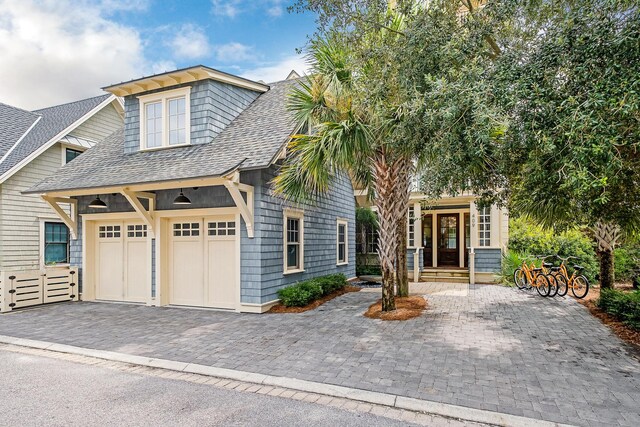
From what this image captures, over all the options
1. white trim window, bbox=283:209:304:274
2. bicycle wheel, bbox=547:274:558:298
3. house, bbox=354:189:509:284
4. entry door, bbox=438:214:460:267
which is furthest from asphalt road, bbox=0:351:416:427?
entry door, bbox=438:214:460:267

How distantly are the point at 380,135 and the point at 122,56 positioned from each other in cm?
1046

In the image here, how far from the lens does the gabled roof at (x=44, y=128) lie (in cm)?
1202

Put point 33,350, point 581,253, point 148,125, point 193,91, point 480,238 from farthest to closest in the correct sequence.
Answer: point 480,238 → point 581,253 → point 148,125 → point 193,91 → point 33,350

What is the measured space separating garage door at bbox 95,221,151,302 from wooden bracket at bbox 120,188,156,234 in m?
0.70

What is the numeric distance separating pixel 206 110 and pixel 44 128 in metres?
9.16

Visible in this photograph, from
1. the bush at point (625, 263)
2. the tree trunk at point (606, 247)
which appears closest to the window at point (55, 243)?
the tree trunk at point (606, 247)

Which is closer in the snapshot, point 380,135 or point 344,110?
point 380,135

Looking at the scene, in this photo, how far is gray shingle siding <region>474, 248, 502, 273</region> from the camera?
13.0 metres

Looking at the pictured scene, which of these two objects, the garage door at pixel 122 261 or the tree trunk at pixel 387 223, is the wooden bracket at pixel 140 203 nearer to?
the garage door at pixel 122 261

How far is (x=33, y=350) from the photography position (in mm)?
5922

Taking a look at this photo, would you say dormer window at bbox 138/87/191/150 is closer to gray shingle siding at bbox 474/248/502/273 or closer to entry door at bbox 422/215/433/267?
entry door at bbox 422/215/433/267

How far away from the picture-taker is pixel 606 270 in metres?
9.18

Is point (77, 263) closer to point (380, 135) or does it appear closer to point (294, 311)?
point (294, 311)

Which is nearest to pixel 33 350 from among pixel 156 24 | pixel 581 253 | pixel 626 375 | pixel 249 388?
pixel 249 388
